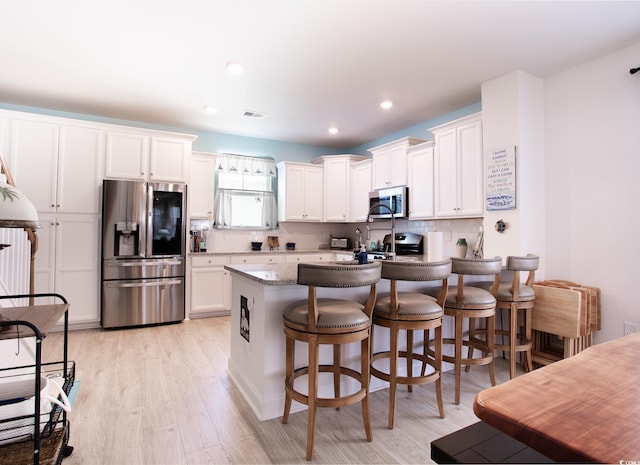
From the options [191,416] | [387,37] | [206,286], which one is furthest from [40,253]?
[387,37]

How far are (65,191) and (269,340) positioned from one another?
3.44 m

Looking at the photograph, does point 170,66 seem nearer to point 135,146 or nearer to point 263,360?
point 135,146

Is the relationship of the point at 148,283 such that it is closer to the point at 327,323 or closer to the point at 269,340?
the point at 269,340

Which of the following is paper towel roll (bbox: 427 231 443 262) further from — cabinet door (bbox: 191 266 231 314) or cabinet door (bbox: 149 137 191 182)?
cabinet door (bbox: 149 137 191 182)

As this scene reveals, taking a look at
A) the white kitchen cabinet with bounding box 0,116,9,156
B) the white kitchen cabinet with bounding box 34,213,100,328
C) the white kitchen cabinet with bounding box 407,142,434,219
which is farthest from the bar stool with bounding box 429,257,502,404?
the white kitchen cabinet with bounding box 0,116,9,156

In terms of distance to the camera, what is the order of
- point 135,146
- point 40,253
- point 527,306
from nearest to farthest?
point 527,306
point 40,253
point 135,146

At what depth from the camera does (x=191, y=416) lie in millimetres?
2182

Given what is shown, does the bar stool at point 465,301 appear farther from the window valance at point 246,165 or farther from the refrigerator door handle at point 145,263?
the window valance at point 246,165

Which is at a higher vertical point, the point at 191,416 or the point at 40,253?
the point at 40,253

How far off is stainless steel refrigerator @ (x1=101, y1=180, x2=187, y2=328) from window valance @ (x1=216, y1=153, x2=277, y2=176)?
1.14m

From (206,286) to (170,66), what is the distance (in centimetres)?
275

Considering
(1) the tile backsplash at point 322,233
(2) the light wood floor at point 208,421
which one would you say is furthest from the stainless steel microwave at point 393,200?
(2) the light wood floor at point 208,421

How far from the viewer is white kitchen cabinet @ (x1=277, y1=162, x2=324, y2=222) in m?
5.54

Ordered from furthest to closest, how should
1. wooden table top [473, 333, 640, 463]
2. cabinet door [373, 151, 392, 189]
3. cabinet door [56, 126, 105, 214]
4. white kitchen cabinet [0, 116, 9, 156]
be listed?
cabinet door [373, 151, 392, 189]
cabinet door [56, 126, 105, 214]
white kitchen cabinet [0, 116, 9, 156]
wooden table top [473, 333, 640, 463]
